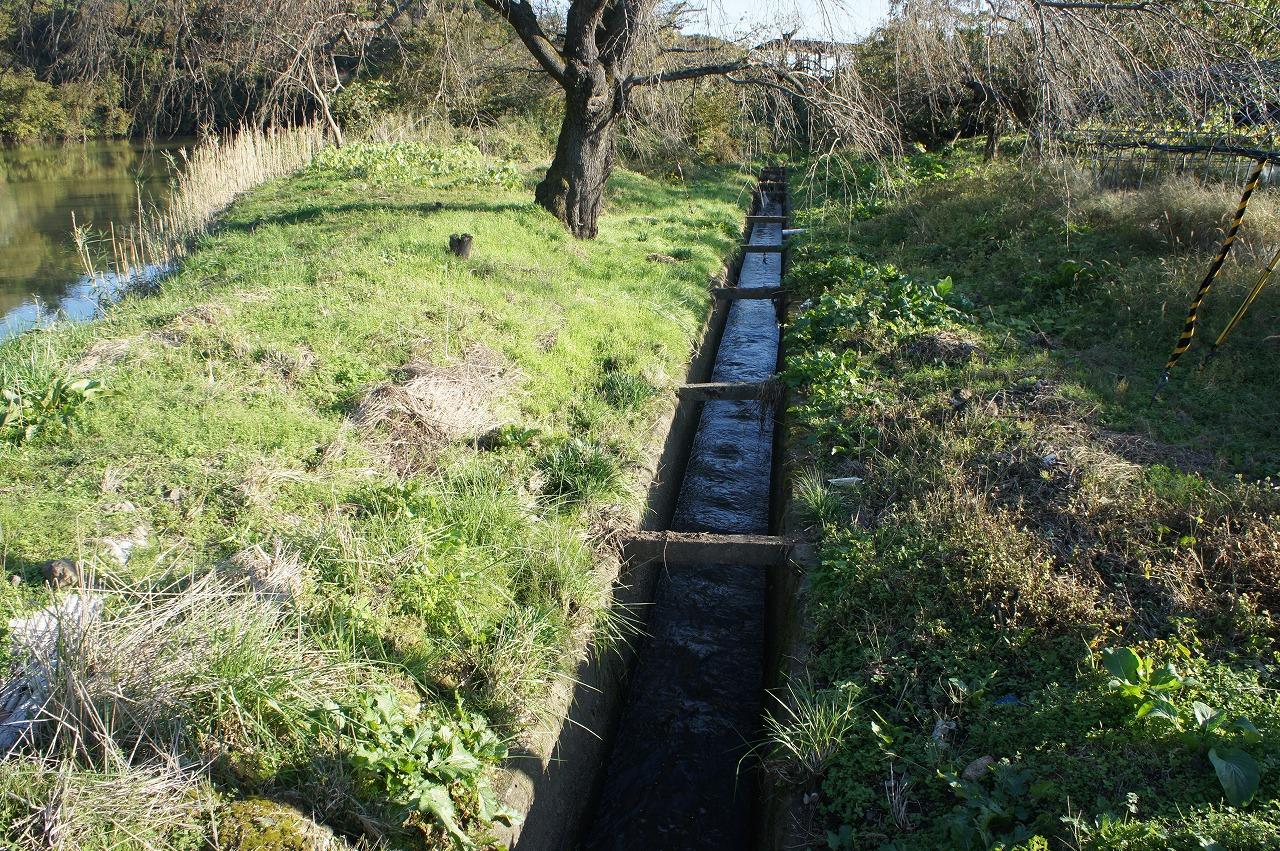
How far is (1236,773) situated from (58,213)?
24.3m

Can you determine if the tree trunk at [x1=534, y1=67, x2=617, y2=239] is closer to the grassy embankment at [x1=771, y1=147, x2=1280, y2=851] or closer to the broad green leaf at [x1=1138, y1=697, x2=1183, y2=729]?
the grassy embankment at [x1=771, y1=147, x2=1280, y2=851]

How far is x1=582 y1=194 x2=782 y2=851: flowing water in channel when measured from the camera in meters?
4.34

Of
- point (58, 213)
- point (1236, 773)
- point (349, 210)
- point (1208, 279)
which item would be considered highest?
point (349, 210)

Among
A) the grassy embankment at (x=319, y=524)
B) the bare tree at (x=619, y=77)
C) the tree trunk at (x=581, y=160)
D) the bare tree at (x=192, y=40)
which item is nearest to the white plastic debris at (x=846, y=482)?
the grassy embankment at (x=319, y=524)

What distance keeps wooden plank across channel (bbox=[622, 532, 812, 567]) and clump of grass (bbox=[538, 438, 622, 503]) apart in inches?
15.6

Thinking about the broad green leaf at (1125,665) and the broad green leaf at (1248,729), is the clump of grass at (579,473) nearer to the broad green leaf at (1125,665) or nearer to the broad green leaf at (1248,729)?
the broad green leaf at (1125,665)

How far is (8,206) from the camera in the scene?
67.8 ft

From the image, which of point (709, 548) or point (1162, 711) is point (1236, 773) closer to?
point (1162, 711)

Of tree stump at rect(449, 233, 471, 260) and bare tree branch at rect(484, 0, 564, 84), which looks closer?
tree stump at rect(449, 233, 471, 260)

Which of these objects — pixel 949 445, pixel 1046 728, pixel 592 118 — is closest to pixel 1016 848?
pixel 1046 728

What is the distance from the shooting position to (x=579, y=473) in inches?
227

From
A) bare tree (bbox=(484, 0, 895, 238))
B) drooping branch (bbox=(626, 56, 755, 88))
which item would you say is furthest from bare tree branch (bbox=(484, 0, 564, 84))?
drooping branch (bbox=(626, 56, 755, 88))

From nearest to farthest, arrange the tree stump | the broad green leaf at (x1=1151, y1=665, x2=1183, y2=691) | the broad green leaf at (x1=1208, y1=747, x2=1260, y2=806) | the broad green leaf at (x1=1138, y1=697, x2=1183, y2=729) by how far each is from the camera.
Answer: the broad green leaf at (x1=1208, y1=747, x2=1260, y2=806) < the broad green leaf at (x1=1138, y1=697, x2=1183, y2=729) < the broad green leaf at (x1=1151, y1=665, x2=1183, y2=691) < the tree stump

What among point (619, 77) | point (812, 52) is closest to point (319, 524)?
point (812, 52)
